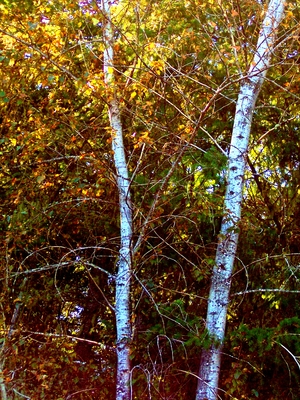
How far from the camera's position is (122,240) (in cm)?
405

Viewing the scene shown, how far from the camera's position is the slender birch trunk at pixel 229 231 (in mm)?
3898

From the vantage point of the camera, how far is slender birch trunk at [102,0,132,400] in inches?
149

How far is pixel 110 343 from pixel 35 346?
0.77m

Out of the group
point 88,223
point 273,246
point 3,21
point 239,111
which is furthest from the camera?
point 273,246

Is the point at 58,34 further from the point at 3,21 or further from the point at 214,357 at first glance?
the point at 214,357

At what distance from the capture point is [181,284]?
5.13m

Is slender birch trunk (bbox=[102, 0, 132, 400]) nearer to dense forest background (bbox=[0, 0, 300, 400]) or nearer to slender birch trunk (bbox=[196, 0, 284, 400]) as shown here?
dense forest background (bbox=[0, 0, 300, 400])

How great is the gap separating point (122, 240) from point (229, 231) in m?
0.86

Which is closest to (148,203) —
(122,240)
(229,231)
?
(122,240)

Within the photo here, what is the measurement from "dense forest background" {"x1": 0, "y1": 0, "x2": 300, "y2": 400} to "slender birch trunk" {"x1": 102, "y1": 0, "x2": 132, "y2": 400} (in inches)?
3.3

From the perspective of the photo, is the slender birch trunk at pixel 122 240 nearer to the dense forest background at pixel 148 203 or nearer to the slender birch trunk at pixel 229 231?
the dense forest background at pixel 148 203

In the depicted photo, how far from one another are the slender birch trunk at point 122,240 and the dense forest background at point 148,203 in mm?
84

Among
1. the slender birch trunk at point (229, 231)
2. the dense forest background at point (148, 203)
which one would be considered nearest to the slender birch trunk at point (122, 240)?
the dense forest background at point (148, 203)

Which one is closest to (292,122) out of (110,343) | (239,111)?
(239,111)
